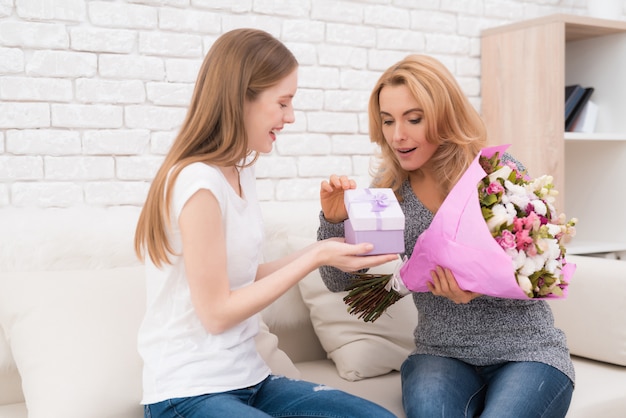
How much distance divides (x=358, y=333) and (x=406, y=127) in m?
0.61

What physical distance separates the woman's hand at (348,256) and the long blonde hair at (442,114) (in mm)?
453

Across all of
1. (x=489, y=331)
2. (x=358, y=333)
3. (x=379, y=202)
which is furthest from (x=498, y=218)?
(x=358, y=333)

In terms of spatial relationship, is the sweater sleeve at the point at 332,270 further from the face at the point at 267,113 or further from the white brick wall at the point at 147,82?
the white brick wall at the point at 147,82

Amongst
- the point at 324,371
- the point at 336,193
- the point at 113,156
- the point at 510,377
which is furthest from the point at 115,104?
the point at 510,377

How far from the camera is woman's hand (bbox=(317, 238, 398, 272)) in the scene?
4.97 ft

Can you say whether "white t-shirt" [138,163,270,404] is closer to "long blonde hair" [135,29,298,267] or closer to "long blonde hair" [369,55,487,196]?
"long blonde hair" [135,29,298,267]

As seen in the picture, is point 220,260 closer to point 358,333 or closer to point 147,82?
point 358,333

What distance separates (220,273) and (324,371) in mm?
812

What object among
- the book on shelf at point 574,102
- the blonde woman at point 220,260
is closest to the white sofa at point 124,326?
the blonde woman at point 220,260

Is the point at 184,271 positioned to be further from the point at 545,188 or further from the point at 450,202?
the point at 545,188

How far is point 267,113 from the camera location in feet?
5.09

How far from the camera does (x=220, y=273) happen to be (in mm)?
1427

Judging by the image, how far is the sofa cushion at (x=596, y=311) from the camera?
211cm

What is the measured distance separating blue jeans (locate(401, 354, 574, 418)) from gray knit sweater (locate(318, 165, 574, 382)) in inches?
1.2
